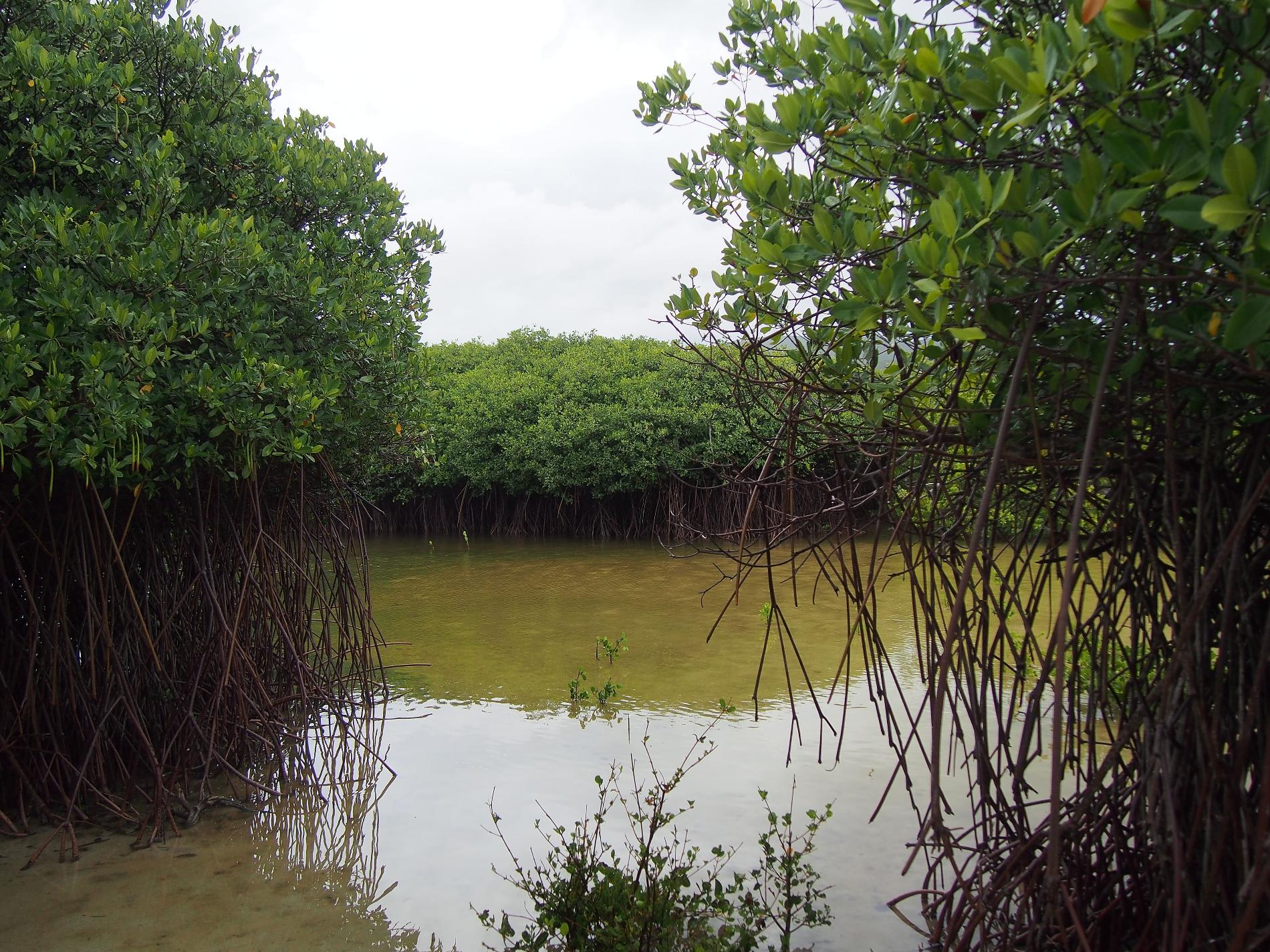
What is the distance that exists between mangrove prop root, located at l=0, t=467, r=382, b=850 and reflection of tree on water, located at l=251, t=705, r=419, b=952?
0.12 meters

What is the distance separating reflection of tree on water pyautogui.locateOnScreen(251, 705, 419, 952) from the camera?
118 inches

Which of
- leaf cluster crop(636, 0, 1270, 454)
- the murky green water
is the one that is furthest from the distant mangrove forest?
leaf cluster crop(636, 0, 1270, 454)

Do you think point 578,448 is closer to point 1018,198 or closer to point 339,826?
point 339,826

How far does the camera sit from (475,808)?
3.71m

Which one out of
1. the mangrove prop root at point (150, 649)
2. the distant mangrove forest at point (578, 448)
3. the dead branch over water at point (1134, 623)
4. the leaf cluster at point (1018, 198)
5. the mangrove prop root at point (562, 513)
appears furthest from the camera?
the distant mangrove forest at point (578, 448)

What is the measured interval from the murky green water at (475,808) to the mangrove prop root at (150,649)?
253 millimetres

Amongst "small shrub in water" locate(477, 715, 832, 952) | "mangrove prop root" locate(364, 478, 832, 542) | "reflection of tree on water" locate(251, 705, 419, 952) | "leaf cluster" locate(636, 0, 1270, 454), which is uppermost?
"leaf cluster" locate(636, 0, 1270, 454)

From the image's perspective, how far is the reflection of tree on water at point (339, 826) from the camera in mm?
2996

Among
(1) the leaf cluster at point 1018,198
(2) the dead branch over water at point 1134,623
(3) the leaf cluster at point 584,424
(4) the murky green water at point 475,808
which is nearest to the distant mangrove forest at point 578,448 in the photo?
A: (3) the leaf cluster at point 584,424

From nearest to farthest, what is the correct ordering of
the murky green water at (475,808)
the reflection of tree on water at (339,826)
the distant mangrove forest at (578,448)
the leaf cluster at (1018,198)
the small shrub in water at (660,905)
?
the leaf cluster at (1018,198)
the small shrub in water at (660,905)
the murky green water at (475,808)
the reflection of tree on water at (339,826)
the distant mangrove forest at (578,448)

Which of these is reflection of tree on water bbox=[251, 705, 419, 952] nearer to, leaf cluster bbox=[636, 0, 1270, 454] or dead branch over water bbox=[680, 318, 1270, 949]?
dead branch over water bbox=[680, 318, 1270, 949]

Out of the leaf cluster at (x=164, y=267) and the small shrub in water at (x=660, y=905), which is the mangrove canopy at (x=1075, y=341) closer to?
the small shrub in water at (x=660, y=905)

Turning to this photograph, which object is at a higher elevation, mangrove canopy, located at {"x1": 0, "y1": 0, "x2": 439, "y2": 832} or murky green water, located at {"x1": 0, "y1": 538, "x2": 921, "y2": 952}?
mangrove canopy, located at {"x1": 0, "y1": 0, "x2": 439, "y2": 832}

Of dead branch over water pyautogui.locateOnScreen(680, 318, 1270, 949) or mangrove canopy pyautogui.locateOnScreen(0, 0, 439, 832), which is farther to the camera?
mangrove canopy pyautogui.locateOnScreen(0, 0, 439, 832)
